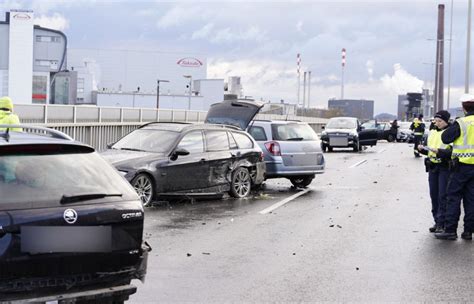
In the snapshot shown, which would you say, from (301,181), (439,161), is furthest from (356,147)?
(439,161)

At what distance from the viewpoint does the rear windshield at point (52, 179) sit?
4688mm

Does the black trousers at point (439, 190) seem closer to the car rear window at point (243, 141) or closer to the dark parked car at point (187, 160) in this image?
the dark parked car at point (187, 160)

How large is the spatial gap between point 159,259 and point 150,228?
2.18 metres

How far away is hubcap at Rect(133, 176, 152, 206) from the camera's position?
40.4ft

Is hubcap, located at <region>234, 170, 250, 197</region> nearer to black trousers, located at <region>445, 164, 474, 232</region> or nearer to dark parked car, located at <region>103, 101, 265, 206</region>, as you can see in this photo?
dark parked car, located at <region>103, 101, 265, 206</region>

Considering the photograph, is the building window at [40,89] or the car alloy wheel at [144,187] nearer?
the car alloy wheel at [144,187]

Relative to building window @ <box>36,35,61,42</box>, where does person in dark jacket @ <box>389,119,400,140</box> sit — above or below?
below

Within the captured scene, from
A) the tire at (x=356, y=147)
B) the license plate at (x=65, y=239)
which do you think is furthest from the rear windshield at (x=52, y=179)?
the tire at (x=356, y=147)

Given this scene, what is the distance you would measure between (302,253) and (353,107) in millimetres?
108675

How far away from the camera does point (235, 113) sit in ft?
57.8

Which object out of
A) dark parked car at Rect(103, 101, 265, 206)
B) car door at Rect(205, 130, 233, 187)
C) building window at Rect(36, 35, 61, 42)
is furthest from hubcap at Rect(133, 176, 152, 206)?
building window at Rect(36, 35, 61, 42)

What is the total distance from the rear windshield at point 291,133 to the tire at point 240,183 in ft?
7.45

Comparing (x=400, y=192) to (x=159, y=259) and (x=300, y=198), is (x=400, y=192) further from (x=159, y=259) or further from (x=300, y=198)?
(x=159, y=259)

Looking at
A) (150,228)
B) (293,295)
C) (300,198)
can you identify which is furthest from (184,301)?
(300,198)
